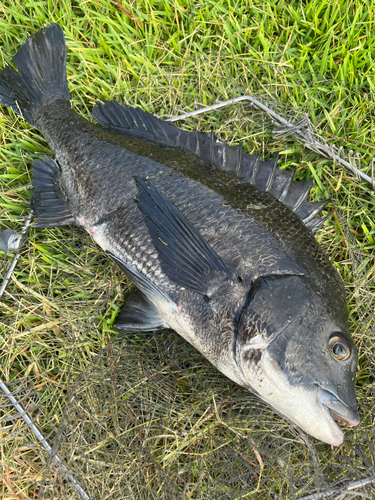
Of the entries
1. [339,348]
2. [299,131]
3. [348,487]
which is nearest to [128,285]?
[339,348]

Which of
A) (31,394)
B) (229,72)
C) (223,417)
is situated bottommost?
(223,417)

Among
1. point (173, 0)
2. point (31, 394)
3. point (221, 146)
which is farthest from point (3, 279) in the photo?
point (173, 0)

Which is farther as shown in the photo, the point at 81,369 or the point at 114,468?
the point at 81,369

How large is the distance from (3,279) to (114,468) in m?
1.53

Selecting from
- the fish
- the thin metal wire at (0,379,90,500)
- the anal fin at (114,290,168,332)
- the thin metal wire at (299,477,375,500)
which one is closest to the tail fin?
the fish

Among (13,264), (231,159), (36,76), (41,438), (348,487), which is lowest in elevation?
(348,487)

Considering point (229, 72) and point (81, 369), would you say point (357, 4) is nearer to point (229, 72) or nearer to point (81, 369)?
point (229, 72)

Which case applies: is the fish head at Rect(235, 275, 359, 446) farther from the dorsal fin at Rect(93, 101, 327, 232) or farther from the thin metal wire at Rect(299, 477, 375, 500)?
the dorsal fin at Rect(93, 101, 327, 232)

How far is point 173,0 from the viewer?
3359mm

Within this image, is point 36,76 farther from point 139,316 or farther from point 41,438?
point 41,438

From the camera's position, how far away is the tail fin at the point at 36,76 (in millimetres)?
3184

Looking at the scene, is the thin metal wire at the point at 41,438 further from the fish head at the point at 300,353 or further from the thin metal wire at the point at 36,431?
the fish head at the point at 300,353

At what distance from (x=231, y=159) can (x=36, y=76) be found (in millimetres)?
1678

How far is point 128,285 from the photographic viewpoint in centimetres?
309
